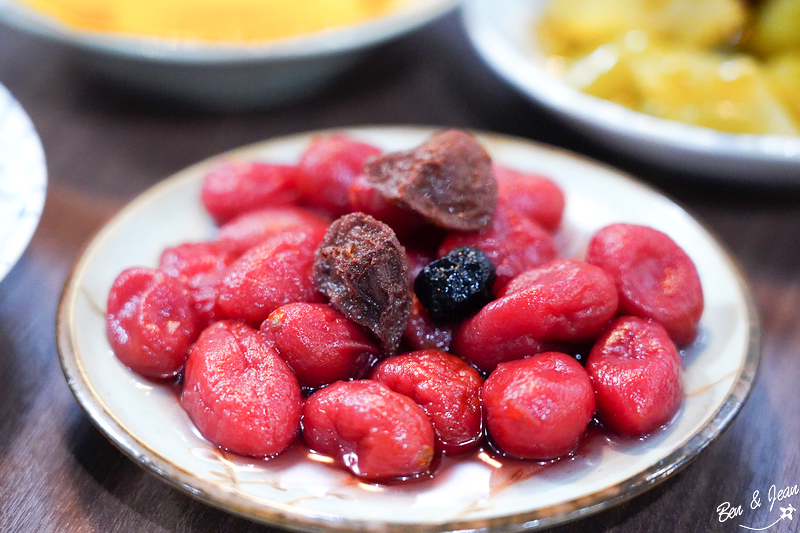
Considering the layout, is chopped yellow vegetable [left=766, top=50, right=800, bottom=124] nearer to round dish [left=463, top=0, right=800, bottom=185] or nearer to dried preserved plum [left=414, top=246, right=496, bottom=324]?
round dish [left=463, top=0, right=800, bottom=185]

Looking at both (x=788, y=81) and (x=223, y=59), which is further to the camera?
(x=788, y=81)

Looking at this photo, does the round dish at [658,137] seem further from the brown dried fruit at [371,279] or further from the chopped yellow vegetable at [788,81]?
the brown dried fruit at [371,279]

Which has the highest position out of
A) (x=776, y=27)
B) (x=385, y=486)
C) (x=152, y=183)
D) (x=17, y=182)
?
(x=17, y=182)

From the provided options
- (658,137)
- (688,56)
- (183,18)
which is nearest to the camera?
(658,137)

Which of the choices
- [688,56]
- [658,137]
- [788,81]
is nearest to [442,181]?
[658,137]

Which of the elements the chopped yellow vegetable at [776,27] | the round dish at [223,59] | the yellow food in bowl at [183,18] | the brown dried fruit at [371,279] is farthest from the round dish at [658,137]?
the brown dried fruit at [371,279]

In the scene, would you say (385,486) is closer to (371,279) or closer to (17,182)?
(371,279)

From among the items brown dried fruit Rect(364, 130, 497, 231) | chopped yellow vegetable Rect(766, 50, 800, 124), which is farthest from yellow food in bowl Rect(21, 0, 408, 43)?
chopped yellow vegetable Rect(766, 50, 800, 124)

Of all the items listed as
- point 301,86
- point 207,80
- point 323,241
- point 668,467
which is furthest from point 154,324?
point 301,86
